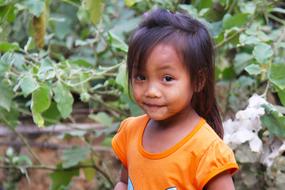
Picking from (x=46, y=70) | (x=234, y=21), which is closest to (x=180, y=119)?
(x=46, y=70)

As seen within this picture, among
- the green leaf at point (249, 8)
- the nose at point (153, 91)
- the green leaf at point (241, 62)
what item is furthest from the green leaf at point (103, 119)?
the nose at point (153, 91)

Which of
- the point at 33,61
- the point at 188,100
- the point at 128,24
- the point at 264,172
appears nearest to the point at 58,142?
the point at 128,24

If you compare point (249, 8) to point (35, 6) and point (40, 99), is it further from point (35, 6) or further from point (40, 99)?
point (40, 99)

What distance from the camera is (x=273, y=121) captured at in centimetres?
224

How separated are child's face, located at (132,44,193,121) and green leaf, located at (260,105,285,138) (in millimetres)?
439

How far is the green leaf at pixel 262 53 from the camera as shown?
2.32 metres

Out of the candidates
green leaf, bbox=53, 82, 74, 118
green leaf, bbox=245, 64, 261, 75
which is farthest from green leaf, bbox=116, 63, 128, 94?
green leaf, bbox=245, 64, 261, 75

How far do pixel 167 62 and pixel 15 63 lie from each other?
3.16 feet

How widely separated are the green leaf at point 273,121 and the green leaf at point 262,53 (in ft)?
0.58

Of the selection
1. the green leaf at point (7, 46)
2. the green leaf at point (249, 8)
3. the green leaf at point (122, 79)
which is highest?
the green leaf at point (7, 46)

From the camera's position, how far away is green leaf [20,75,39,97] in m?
2.29

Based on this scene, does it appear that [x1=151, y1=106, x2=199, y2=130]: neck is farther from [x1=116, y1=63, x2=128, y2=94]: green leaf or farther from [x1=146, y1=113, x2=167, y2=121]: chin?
[x1=116, y1=63, x2=128, y2=94]: green leaf

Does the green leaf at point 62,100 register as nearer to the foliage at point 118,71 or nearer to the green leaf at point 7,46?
the foliage at point 118,71

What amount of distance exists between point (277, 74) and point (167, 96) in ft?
2.02
